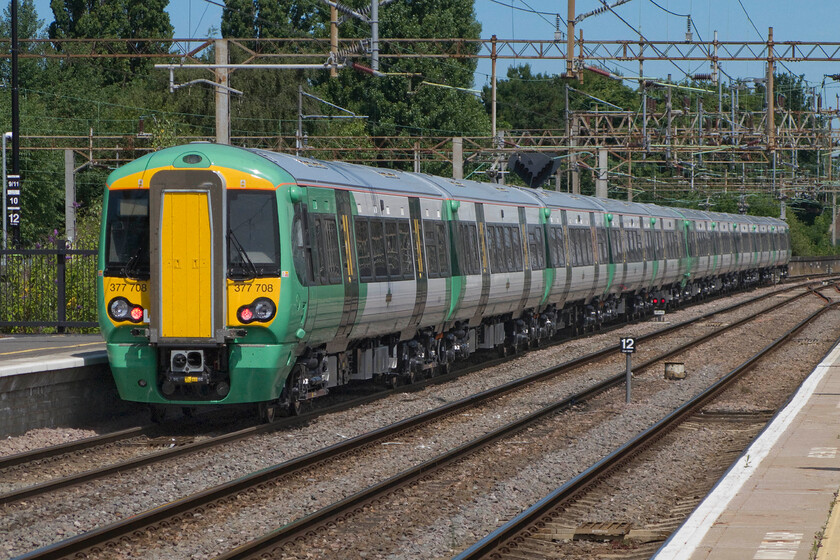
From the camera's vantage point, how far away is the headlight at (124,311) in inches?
533

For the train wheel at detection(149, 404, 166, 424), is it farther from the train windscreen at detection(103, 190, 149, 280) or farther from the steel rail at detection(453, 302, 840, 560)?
the steel rail at detection(453, 302, 840, 560)

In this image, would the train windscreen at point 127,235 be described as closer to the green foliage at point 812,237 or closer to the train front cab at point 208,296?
the train front cab at point 208,296

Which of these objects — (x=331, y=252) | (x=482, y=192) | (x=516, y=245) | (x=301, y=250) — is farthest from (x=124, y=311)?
(x=516, y=245)

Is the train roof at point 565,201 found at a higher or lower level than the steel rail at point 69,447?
higher

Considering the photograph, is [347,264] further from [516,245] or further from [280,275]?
[516,245]

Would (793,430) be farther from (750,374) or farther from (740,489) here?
(750,374)

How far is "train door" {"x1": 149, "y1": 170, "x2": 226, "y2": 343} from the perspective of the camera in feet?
43.5

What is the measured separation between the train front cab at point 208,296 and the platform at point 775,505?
16.7ft

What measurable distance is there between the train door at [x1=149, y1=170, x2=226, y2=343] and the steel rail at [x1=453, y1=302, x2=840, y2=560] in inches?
165

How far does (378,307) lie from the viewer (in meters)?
16.5

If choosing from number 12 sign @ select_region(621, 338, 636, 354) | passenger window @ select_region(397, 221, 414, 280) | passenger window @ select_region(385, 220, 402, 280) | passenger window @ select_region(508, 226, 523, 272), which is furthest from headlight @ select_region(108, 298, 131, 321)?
passenger window @ select_region(508, 226, 523, 272)

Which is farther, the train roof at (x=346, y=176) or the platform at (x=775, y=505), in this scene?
the train roof at (x=346, y=176)

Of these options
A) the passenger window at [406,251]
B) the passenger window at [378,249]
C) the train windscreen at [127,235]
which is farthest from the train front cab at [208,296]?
the passenger window at [406,251]

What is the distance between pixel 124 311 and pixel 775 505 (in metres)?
7.20
